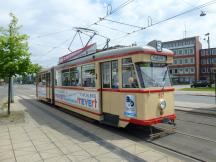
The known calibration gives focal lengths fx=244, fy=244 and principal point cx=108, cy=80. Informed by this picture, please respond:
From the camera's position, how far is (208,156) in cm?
598

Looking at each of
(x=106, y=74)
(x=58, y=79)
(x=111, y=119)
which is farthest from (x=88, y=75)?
(x=58, y=79)

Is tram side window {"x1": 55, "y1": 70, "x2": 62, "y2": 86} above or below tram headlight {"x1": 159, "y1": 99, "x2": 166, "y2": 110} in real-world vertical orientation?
above

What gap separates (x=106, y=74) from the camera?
9.02 meters

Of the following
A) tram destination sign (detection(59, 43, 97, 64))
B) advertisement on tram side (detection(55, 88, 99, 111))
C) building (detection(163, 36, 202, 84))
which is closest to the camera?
advertisement on tram side (detection(55, 88, 99, 111))

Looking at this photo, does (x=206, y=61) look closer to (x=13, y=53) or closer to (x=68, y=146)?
(x=13, y=53)

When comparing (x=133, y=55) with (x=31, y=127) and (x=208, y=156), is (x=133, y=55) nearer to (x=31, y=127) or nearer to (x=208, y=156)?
(x=208, y=156)

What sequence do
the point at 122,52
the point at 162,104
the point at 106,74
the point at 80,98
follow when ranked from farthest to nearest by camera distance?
the point at 80,98, the point at 106,74, the point at 122,52, the point at 162,104

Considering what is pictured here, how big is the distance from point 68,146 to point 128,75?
2960 mm

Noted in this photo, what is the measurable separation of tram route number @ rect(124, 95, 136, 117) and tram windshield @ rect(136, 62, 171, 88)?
0.58 m

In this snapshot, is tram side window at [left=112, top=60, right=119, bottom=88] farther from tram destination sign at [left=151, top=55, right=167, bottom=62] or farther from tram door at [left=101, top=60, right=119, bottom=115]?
tram destination sign at [left=151, top=55, right=167, bottom=62]

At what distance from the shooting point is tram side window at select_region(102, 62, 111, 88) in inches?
350

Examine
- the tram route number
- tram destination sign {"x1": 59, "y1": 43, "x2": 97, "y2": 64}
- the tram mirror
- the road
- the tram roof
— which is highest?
tram destination sign {"x1": 59, "y1": 43, "x2": 97, "y2": 64}

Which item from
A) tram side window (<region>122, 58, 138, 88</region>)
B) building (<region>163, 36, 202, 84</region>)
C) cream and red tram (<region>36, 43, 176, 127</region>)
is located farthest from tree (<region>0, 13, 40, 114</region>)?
building (<region>163, 36, 202, 84</region>)

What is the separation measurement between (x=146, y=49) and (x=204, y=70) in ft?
239
